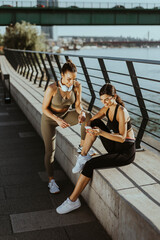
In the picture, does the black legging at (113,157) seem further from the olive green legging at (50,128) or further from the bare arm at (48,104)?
the olive green legging at (50,128)

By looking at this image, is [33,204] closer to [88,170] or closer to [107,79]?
[88,170]

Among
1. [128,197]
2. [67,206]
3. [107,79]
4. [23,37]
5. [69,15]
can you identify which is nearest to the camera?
[128,197]

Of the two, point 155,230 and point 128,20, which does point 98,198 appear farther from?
point 128,20

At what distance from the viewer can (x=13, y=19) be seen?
46938 mm

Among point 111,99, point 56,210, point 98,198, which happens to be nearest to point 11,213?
point 56,210

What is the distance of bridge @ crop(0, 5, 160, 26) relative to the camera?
46.0 metres

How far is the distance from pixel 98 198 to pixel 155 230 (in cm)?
120

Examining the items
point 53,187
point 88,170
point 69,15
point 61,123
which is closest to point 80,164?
point 88,170

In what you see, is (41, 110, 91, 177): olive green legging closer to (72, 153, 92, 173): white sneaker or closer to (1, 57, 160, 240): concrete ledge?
(1, 57, 160, 240): concrete ledge

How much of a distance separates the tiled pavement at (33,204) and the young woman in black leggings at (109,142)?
0.21 metres

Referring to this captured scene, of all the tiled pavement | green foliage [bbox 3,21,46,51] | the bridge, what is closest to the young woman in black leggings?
the tiled pavement

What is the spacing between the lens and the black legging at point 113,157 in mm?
3869

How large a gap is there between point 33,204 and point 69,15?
4461cm

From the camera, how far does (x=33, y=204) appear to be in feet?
13.9
